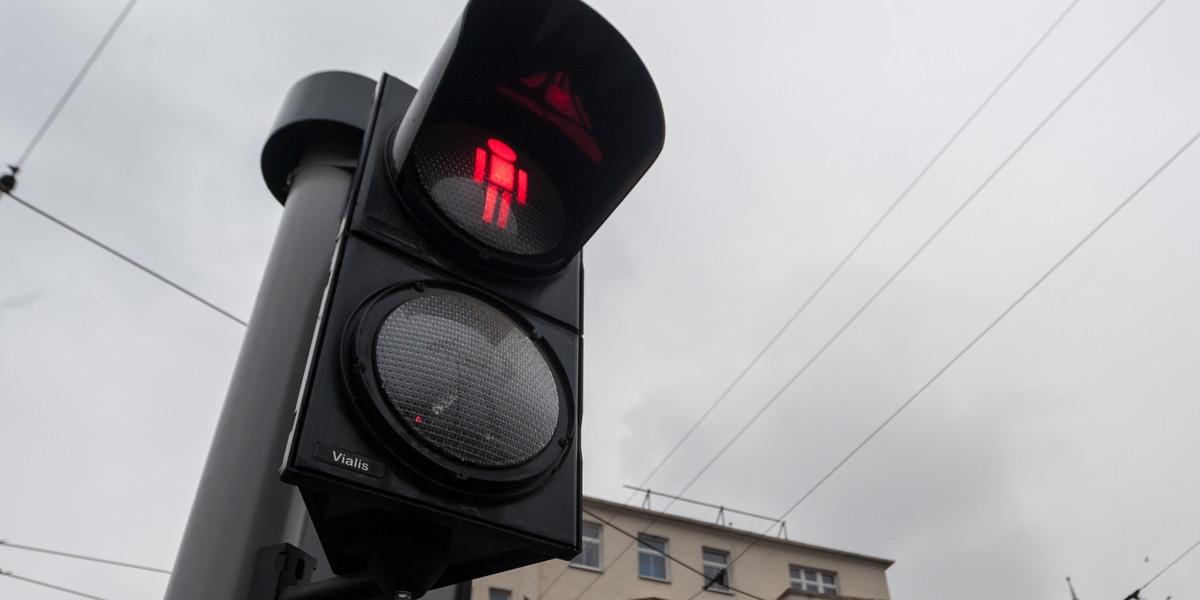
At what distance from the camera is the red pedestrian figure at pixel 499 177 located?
5.06 feet

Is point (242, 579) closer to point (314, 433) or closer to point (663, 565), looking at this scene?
point (314, 433)

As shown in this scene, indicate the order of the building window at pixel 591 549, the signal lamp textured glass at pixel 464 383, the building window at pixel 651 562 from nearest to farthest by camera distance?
the signal lamp textured glass at pixel 464 383 < the building window at pixel 591 549 < the building window at pixel 651 562

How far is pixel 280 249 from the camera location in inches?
70.0

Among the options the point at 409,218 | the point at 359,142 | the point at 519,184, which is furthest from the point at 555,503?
the point at 359,142

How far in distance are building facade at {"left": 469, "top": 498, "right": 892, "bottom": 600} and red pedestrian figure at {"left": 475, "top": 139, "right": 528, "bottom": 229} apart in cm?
1874

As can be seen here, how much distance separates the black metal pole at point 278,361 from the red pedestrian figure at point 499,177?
1.03 feet

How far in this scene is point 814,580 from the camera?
77.3 feet

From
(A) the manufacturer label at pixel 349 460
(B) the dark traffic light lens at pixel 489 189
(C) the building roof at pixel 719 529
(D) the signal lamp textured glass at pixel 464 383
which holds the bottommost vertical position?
(A) the manufacturer label at pixel 349 460

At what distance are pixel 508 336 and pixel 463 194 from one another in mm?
296

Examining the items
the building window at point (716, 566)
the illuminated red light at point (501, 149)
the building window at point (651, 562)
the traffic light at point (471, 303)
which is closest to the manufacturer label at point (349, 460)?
the traffic light at point (471, 303)

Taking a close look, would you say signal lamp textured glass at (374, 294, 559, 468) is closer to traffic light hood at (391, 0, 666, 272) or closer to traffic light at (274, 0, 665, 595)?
traffic light at (274, 0, 665, 595)

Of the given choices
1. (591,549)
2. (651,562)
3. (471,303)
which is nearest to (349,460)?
(471,303)

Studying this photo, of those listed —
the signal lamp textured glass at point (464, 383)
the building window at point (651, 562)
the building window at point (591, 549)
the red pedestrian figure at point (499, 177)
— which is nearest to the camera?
the signal lamp textured glass at point (464, 383)

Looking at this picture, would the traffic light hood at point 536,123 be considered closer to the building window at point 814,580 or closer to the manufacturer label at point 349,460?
the manufacturer label at point 349,460
